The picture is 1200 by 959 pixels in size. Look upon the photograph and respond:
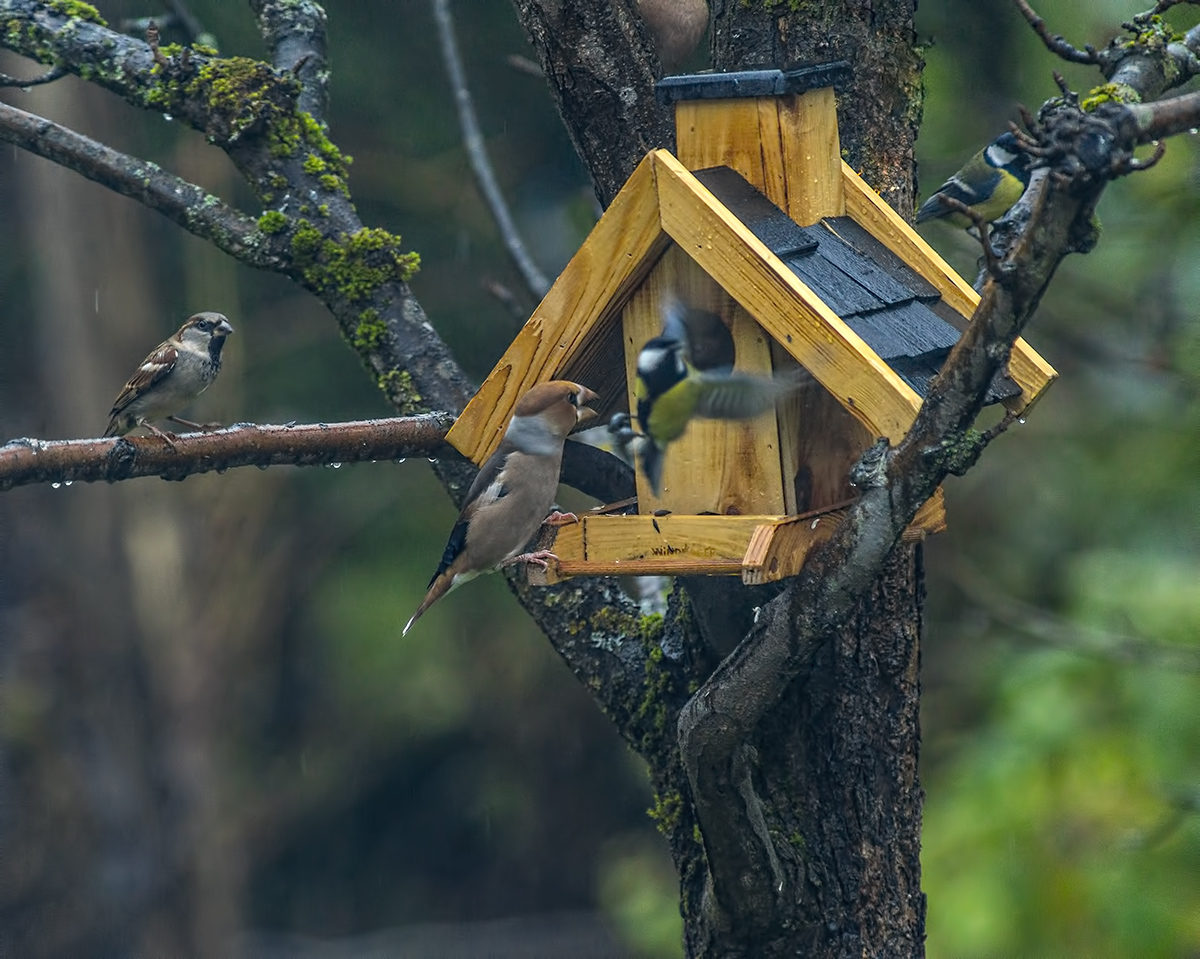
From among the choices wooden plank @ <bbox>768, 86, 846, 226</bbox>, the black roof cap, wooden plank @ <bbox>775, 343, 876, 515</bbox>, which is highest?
the black roof cap

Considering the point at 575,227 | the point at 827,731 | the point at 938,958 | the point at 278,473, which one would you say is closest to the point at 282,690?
the point at 278,473

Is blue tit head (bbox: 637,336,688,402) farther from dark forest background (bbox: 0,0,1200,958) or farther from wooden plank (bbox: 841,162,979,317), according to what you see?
dark forest background (bbox: 0,0,1200,958)

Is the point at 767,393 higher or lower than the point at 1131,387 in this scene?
higher

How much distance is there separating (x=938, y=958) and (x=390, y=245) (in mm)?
3980

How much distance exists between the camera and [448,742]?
1179 cm

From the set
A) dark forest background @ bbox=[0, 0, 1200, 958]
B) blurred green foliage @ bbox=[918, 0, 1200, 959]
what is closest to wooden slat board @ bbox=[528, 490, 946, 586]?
blurred green foliage @ bbox=[918, 0, 1200, 959]

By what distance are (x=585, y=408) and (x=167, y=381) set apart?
244cm

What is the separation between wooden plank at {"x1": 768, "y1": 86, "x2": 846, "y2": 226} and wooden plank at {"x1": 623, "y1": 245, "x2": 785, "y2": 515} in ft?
1.01

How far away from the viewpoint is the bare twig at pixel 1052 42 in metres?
2.47

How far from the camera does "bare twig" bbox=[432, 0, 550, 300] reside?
4.96 meters

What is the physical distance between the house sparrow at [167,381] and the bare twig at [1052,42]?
3330 mm

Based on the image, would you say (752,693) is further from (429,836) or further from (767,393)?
(429,836)

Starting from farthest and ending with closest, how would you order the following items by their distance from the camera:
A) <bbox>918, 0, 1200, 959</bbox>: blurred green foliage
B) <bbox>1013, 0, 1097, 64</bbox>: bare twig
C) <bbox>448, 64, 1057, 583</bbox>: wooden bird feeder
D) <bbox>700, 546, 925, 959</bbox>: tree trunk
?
<bbox>918, 0, 1200, 959</bbox>: blurred green foliage → <bbox>700, 546, 925, 959</bbox>: tree trunk → <bbox>448, 64, 1057, 583</bbox>: wooden bird feeder → <bbox>1013, 0, 1097, 64</bbox>: bare twig

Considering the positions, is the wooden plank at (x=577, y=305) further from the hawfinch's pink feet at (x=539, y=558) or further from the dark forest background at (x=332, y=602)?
the dark forest background at (x=332, y=602)
